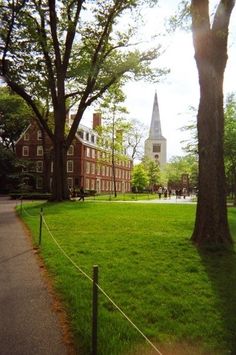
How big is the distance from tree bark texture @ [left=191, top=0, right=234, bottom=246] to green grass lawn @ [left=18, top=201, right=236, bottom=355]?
843mm

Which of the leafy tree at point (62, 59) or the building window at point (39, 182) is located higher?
the leafy tree at point (62, 59)

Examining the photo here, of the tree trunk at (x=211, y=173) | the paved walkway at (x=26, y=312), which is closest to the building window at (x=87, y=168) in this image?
the tree trunk at (x=211, y=173)

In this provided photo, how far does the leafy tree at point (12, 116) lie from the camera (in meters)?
46.2

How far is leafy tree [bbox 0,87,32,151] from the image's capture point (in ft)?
151

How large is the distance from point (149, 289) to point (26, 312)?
2091 millimetres

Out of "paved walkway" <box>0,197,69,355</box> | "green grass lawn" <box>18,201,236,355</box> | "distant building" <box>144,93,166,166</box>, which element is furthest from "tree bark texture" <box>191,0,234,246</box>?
"distant building" <box>144,93,166,166</box>

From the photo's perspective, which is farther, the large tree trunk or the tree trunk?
the large tree trunk

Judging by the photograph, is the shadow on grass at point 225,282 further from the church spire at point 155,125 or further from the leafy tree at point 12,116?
the church spire at point 155,125

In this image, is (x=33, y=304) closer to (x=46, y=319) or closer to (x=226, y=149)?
(x=46, y=319)

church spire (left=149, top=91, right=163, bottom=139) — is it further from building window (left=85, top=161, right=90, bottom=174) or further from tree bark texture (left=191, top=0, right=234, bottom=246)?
tree bark texture (left=191, top=0, right=234, bottom=246)

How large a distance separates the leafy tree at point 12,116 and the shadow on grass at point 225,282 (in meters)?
34.4

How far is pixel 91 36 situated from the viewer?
29.9 meters

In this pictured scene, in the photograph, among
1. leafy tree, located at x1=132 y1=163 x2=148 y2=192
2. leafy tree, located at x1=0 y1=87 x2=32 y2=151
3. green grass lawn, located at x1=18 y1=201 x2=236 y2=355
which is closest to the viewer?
green grass lawn, located at x1=18 y1=201 x2=236 y2=355

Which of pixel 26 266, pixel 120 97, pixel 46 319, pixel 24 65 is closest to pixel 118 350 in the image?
pixel 46 319
